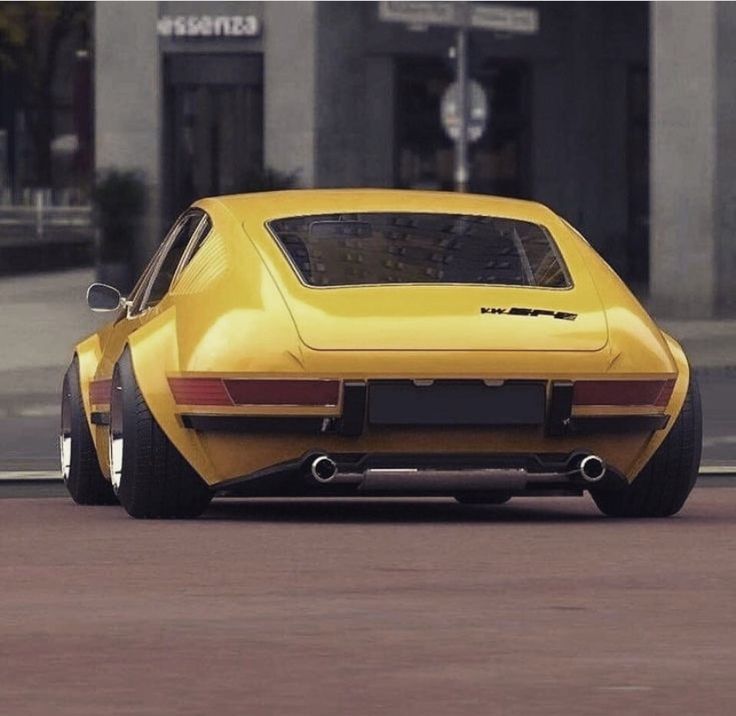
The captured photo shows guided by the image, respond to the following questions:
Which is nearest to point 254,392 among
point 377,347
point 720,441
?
point 377,347

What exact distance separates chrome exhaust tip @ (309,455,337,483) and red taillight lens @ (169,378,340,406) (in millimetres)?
189

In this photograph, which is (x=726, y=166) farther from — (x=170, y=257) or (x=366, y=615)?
(x=366, y=615)

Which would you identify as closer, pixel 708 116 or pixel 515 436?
pixel 515 436

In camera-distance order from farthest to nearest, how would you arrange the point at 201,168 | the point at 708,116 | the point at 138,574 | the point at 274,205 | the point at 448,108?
the point at 201,168 → the point at 708,116 → the point at 448,108 → the point at 274,205 → the point at 138,574

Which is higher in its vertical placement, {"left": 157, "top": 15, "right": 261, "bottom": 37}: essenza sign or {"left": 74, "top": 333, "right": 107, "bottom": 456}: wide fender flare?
{"left": 157, "top": 15, "right": 261, "bottom": 37}: essenza sign

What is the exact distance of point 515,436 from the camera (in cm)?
980

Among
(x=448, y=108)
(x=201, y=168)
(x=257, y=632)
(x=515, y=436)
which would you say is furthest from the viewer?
(x=201, y=168)

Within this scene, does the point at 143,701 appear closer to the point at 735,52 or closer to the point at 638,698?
the point at 638,698

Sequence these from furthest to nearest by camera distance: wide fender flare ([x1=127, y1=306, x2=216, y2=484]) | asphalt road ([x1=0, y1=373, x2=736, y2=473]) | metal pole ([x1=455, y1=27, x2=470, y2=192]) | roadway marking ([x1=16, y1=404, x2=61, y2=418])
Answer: metal pole ([x1=455, y1=27, x2=470, y2=192]) → roadway marking ([x1=16, y1=404, x2=61, y2=418]) → asphalt road ([x1=0, y1=373, x2=736, y2=473]) → wide fender flare ([x1=127, y1=306, x2=216, y2=484])

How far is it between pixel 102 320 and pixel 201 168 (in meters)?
7.62

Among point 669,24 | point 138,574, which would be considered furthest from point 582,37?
point 138,574

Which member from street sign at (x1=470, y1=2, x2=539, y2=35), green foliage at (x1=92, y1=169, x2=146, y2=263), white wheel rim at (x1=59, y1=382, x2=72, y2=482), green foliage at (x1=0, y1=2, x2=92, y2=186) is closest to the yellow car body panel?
white wheel rim at (x1=59, y1=382, x2=72, y2=482)

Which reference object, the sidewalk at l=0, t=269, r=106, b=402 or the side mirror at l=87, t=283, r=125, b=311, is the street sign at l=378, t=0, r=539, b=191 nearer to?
the sidewalk at l=0, t=269, r=106, b=402

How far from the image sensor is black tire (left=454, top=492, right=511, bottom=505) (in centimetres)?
1084
